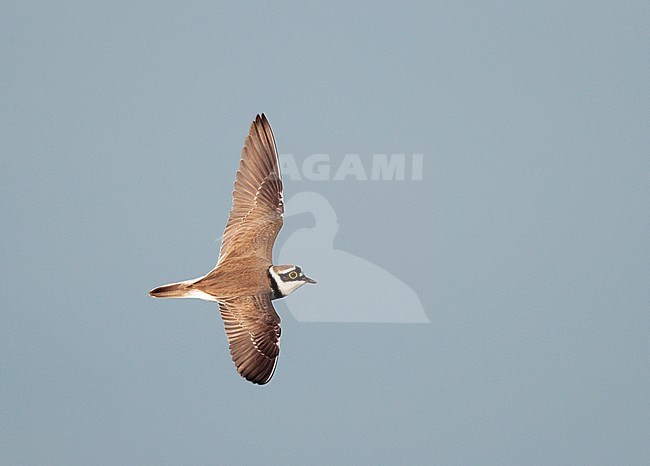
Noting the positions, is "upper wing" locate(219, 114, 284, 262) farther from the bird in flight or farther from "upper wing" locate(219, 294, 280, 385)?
"upper wing" locate(219, 294, 280, 385)

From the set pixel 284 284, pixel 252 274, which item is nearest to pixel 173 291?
pixel 252 274

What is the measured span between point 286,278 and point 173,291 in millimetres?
427

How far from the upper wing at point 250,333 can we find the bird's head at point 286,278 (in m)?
0.08

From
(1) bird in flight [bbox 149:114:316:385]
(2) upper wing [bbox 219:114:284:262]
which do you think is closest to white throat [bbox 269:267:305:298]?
(1) bird in flight [bbox 149:114:316:385]

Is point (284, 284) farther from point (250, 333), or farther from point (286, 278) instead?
point (250, 333)

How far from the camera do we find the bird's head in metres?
4.12

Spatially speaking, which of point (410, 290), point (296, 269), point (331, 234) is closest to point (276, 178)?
point (296, 269)

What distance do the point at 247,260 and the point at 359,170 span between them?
64.3 inches

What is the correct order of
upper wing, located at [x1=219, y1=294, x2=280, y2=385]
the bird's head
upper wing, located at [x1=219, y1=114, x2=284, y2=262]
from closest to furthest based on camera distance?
the bird's head → upper wing, located at [x1=219, y1=294, x2=280, y2=385] → upper wing, located at [x1=219, y1=114, x2=284, y2=262]

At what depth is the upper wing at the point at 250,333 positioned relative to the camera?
4.23 meters

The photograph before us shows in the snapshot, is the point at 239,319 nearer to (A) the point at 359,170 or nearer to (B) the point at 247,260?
(B) the point at 247,260

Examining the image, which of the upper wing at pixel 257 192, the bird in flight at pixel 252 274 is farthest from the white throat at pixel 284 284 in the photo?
the upper wing at pixel 257 192

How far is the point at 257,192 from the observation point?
4.49 metres

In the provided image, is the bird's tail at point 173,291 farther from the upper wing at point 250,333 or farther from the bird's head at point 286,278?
the bird's head at point 286,278
